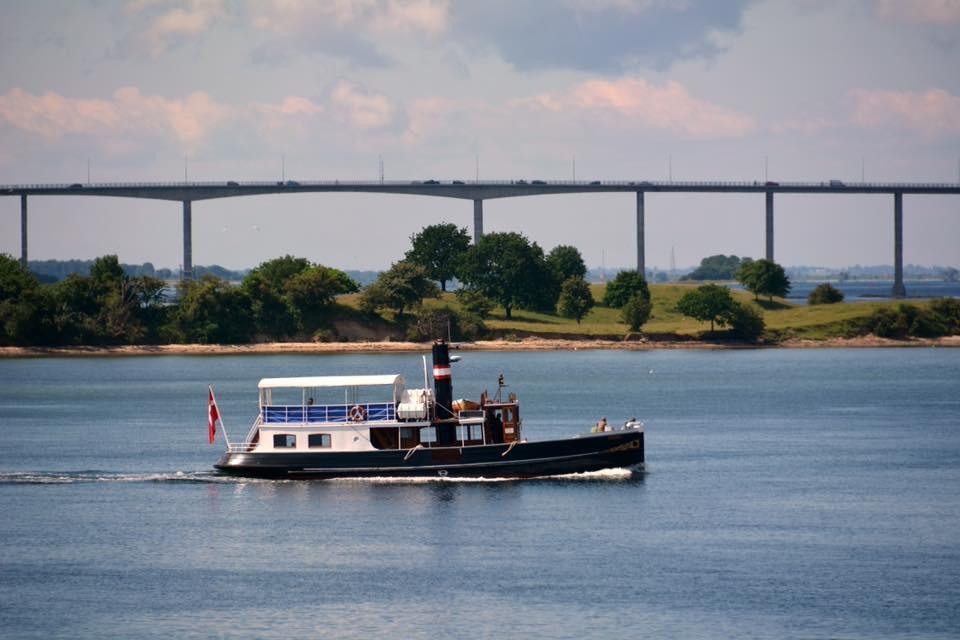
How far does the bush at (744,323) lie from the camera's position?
18400 cm

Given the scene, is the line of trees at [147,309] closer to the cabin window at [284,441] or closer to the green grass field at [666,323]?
the green grass field at [666,323]

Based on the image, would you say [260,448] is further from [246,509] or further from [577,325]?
[577,325]

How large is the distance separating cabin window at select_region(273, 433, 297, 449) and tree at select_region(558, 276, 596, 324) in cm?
13188

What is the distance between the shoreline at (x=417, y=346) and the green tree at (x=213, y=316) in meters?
1.21

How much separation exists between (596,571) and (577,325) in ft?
477

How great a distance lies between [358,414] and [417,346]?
377ft

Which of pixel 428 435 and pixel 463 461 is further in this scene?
pixel 428 435

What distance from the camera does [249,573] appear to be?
49.3 metres

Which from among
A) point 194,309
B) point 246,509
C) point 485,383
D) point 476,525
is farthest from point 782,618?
point 194,309

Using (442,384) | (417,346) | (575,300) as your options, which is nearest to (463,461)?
(442,384)

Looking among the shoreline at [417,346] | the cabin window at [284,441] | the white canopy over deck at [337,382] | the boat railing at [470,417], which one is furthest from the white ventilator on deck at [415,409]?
the shoreline at [417,346]

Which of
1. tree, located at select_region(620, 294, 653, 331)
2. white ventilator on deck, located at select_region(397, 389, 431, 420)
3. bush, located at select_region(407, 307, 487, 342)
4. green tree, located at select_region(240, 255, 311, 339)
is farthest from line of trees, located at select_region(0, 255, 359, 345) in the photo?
white ventilator on deck, located at select_region(397, 389, 431, 420)

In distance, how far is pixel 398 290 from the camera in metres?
183

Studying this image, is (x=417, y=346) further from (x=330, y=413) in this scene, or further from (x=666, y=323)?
(x=330, y=413)
